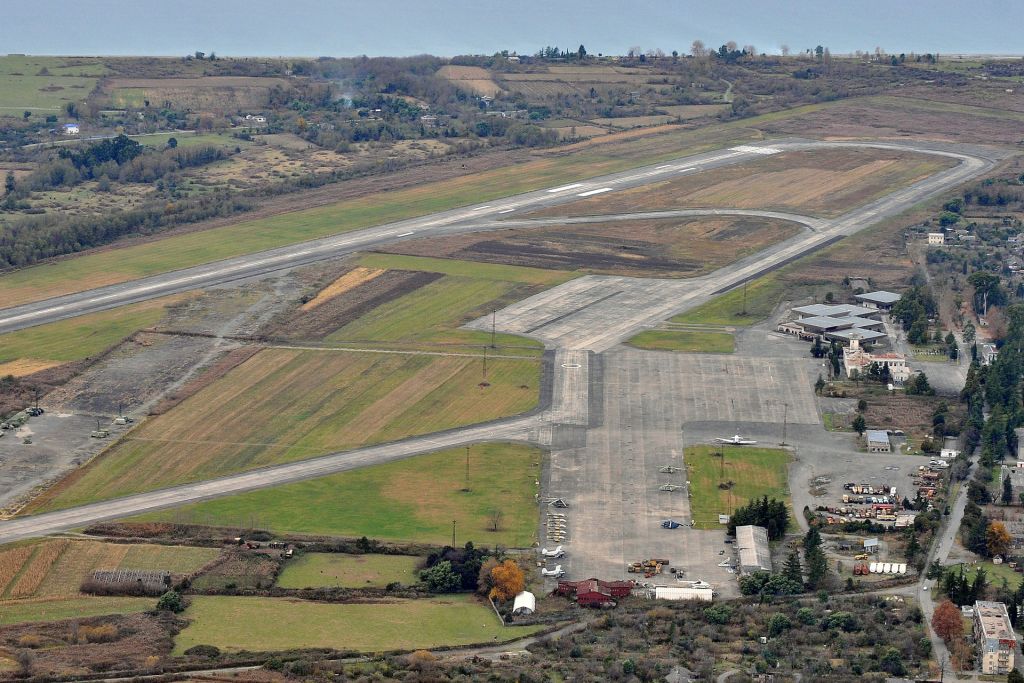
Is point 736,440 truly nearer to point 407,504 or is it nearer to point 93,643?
point 407,504

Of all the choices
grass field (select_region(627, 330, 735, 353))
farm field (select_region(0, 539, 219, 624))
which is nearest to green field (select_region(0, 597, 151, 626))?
farm field (select_region(0, 539, 219, 624))

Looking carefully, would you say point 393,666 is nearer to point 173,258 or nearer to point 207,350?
point 207,350

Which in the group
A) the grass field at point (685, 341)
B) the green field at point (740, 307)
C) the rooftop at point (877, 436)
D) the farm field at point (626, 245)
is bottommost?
the rooftop at point (877, 436)

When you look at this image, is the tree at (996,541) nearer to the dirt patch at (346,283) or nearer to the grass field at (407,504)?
the grass field at (407,504)

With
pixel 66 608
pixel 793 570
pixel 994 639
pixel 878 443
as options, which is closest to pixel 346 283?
pixel 878 443

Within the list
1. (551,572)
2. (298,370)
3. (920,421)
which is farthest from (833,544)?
(298,370)

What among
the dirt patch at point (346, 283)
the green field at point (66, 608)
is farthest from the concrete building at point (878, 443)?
the dirt patch at point (346, 283)
